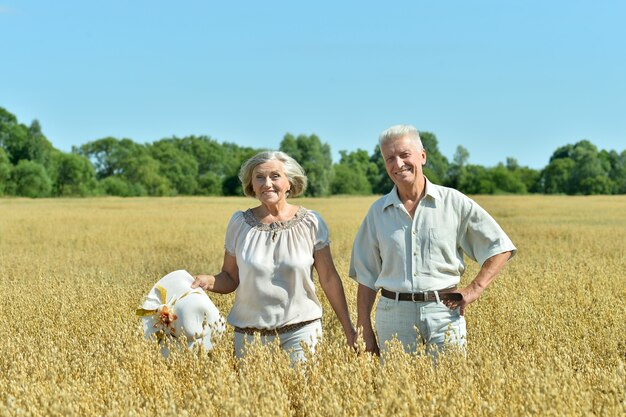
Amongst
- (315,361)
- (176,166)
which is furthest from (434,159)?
(315,361)

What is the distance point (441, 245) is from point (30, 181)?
7317cm

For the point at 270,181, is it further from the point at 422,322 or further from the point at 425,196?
the point at 422,322

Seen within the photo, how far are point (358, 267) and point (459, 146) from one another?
10778cm

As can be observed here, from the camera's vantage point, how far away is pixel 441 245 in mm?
3982

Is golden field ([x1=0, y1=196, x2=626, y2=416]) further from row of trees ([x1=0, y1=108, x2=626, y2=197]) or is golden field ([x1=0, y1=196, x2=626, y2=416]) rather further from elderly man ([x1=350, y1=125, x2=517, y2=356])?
row of trees ([x1=0, y1=108, x2=626, y2=197])

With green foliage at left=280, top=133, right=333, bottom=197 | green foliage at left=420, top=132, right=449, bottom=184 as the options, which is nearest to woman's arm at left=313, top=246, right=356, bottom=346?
green foliage at left=280, top=133, right=333, bottom=197

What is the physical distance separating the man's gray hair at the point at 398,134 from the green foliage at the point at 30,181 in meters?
72.2

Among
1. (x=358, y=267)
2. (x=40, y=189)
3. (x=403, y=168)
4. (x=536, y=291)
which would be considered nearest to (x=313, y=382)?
(x=358, y=267)

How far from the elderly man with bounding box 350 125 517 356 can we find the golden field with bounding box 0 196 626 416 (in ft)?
1.01

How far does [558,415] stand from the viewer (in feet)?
8.53

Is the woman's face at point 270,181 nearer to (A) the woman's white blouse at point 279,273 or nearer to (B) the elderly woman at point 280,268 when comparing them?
(B) the elderly woman at point 280,268

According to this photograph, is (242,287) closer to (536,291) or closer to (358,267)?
(358,267)

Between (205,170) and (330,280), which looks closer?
(330,280)

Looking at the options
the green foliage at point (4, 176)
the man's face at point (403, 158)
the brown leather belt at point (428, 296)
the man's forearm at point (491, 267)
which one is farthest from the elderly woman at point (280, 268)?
the green foliage at point (4, 176)
